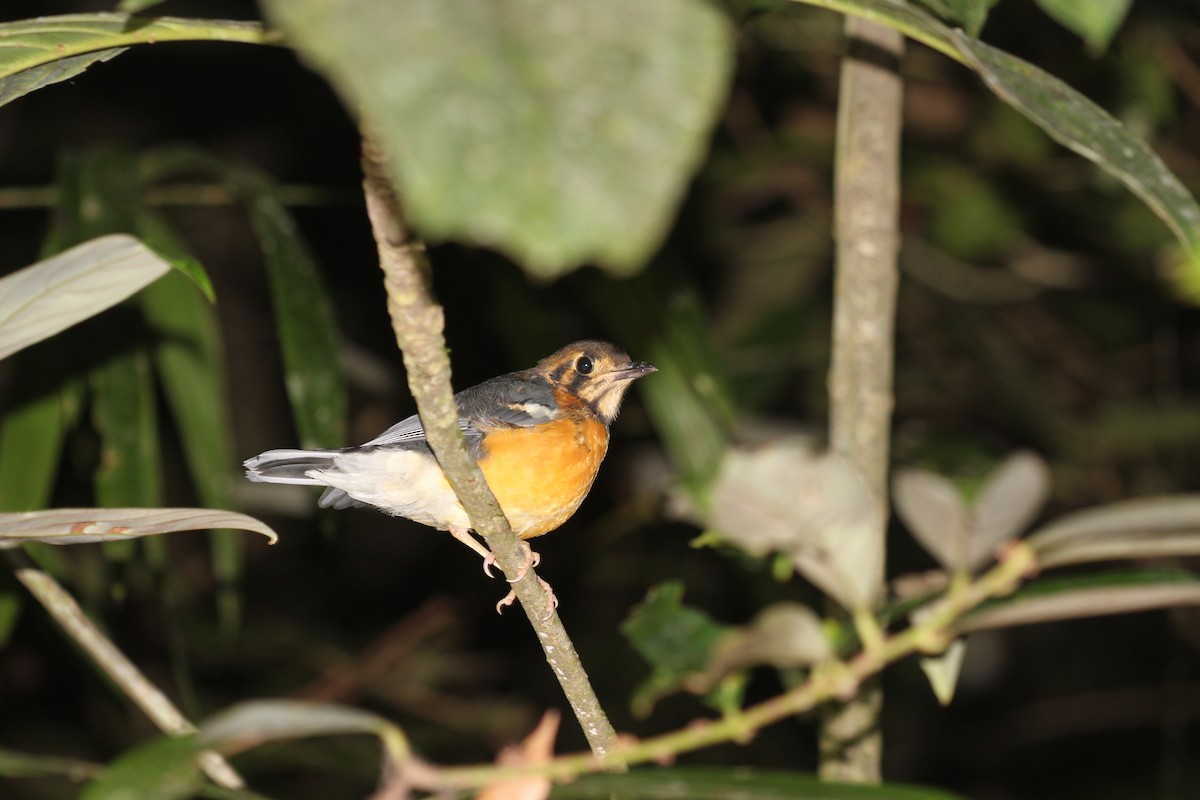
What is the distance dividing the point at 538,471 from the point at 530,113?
8.88 ft

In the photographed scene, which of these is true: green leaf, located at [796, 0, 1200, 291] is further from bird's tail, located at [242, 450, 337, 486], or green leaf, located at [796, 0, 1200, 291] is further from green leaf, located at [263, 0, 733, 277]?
bird's tail, located at [242, 450, 337, 486]

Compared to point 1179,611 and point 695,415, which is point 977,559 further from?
point 1179,611

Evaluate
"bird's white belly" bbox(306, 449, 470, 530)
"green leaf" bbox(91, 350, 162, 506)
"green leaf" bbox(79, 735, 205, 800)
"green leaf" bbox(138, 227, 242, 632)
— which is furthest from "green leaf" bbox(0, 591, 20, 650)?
"green leaf" bbox(79, 735, 205, 800)

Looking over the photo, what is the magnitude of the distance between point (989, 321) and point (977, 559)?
5950mm

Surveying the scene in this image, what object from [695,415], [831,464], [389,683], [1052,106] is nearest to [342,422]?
[695,415]

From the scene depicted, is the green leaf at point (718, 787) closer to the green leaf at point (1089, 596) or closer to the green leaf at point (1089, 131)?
the green leaf at point (1089, 596)

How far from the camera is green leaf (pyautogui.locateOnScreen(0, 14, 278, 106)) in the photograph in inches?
71.7

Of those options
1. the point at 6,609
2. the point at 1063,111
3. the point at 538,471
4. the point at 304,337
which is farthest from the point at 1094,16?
the point at 6,609

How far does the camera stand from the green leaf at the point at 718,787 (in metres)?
1.29

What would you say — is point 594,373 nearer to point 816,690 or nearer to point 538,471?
point 538,471

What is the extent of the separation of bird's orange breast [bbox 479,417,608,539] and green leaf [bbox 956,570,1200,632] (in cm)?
195

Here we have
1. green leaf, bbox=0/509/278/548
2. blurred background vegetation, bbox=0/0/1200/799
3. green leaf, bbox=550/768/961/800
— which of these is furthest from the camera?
blurred background vegetation, bbox=0/0/1200/799

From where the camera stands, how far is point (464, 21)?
86cm

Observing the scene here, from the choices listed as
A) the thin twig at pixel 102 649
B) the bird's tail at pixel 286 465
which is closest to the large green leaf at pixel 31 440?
the bird's tail at pixel 286 465
